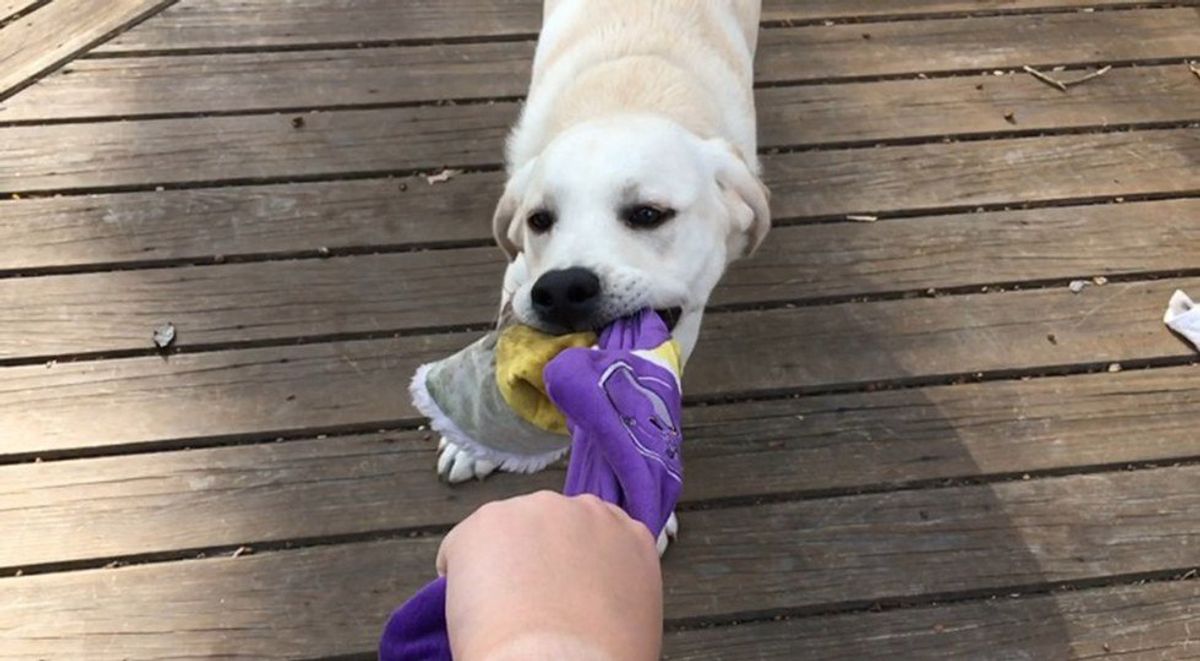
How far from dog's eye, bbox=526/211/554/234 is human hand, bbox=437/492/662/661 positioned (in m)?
1.09

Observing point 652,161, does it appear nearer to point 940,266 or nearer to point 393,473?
point 393,473

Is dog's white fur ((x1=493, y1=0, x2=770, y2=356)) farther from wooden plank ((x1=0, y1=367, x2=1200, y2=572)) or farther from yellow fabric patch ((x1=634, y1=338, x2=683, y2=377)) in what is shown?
wooden plank ((x1=0, y1=367, x2=1200, y2=572))

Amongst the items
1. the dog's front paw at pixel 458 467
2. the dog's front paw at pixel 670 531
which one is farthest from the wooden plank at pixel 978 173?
the dog's front paw at pixel 458 467

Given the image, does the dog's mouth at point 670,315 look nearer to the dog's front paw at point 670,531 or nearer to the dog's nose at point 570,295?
the dog's nose at point 570,295

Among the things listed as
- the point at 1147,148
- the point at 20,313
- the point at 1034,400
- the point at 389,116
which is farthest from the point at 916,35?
the point at 20,313

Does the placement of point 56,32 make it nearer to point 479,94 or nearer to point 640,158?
point 479,94

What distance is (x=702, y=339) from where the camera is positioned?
2.48 metres

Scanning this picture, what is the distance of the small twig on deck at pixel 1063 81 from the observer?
10.2ft

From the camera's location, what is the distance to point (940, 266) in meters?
2.67

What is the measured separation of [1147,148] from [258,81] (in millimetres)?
2558

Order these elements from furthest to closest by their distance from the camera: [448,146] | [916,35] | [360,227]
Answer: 1. [916,35]
2. [448,146]
3. [360,227]

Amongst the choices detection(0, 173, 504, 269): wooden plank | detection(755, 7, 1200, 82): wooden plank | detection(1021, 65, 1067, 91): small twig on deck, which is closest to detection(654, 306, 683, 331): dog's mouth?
detection(0, 173, 504, 269): wooden plank

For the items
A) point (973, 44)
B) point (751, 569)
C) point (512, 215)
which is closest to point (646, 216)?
point (512, 215)

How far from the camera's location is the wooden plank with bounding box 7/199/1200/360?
240cm
